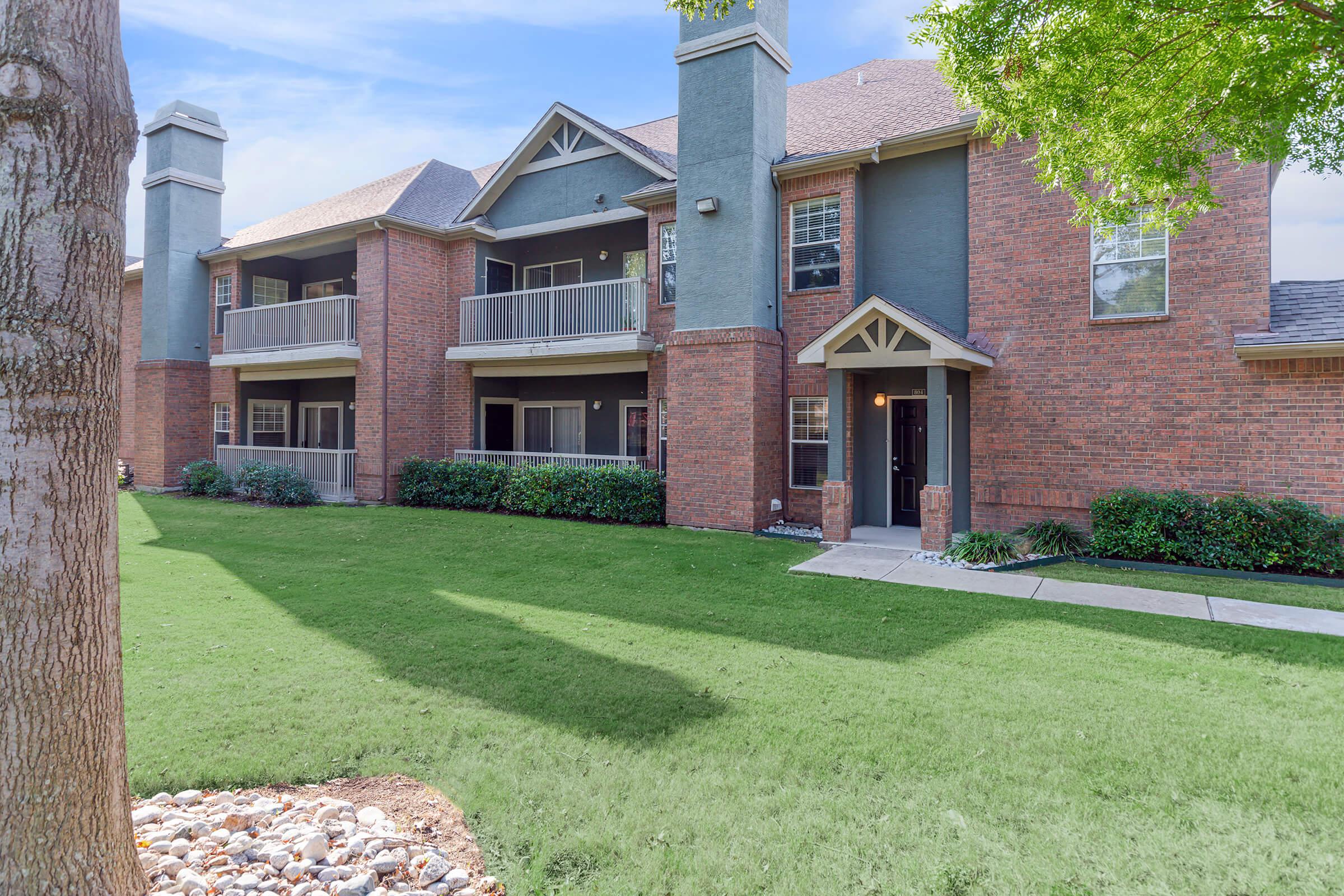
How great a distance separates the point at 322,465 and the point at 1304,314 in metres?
18.6

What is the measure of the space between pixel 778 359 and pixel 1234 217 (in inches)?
263

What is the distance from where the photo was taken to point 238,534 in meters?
12.3

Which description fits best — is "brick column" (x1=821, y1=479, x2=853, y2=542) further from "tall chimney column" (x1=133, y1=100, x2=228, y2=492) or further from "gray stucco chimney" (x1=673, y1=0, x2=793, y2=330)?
"tall chimney column" (x1=133, y1=100, x2=228, y2=492)

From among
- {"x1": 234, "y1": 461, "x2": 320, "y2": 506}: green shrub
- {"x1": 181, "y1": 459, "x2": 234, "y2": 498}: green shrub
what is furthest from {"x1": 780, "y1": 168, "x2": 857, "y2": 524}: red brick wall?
{"x1": 181, "y1": 459, "x2": 234, "y2": 498}: green shrub

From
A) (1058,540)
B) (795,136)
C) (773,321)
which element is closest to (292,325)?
(773,321)

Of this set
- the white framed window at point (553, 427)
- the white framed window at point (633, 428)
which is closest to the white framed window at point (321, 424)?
the white framed window at point (553, 427)

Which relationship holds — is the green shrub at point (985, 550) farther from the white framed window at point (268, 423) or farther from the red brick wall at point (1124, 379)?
the white framed window at point (268, 423)

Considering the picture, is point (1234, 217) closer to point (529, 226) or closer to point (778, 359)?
point (778, 359)

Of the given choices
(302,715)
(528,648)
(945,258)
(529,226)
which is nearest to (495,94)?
(529,226)

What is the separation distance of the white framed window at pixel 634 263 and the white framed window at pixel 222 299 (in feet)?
38.9

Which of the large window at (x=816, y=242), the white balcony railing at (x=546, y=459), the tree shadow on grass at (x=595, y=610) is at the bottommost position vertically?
the tree shadow on grass at (x=595, y=610)

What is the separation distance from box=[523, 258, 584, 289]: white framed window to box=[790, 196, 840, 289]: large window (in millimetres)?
5836

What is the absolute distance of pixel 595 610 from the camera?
287 inches

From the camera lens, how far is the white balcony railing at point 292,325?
55.7 ft
